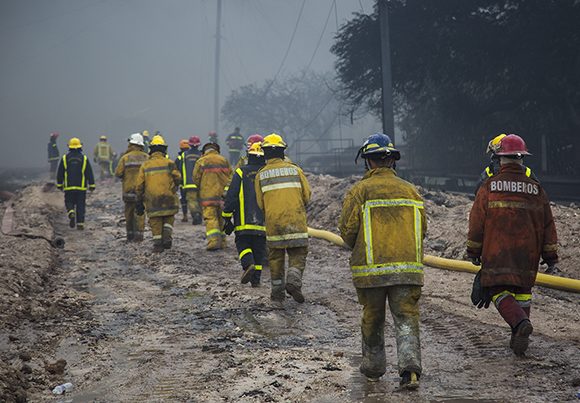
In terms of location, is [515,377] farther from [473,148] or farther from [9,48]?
[9,48]

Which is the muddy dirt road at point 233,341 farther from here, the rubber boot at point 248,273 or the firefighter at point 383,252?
the firefighter at point 383,252

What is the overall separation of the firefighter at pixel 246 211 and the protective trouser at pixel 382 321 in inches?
155

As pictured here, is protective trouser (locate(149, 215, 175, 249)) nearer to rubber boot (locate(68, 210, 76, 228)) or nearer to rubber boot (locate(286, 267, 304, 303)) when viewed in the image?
rubber boot (locate(68, 210, 76, 228))

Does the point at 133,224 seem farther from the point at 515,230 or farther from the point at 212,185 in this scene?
the point at 515,230

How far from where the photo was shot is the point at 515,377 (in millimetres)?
5203

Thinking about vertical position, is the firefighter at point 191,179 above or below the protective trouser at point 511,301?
above

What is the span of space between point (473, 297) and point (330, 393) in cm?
185

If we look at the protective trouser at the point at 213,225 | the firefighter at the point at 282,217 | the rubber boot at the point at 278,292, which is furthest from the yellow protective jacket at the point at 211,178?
the rubber boot at the point at 278,292

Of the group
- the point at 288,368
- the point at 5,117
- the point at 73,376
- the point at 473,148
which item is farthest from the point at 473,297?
the point at 5,117

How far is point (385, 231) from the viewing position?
5152 millimetres

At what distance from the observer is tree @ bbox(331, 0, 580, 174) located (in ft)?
80.3

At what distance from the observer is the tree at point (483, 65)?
24484mm

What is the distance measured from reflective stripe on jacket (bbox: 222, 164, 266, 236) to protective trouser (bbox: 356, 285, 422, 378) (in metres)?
4.01

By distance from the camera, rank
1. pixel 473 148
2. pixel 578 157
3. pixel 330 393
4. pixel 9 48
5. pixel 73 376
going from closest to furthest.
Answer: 1. pixel 330 393
2. pixel 73 376
3. pixel 578 157
4. pixel 473 148
5. pixel 9 48
